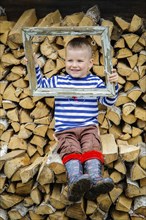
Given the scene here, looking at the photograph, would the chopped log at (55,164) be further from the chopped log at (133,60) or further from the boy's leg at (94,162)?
the chopped log at (133,60)

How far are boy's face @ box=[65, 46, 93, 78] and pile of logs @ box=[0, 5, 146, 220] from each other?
492 mm

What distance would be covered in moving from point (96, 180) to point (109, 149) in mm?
614

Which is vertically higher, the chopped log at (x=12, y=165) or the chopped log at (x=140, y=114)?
the chopped log at (x=140, y=114)

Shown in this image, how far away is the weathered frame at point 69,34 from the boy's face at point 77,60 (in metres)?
0.17

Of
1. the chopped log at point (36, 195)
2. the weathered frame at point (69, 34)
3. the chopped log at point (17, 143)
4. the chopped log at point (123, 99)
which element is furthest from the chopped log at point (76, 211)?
the weathered frame at point (69, 34)

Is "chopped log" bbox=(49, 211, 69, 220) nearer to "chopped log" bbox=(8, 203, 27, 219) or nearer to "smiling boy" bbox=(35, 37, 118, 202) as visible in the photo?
"chopped log" bbox=(8, 203, 27, 219)

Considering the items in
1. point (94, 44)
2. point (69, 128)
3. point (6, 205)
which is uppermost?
point (94, 44)

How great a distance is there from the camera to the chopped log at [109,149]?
4359 millimetres

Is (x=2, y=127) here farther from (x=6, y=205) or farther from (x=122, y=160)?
(x=122, y=160)

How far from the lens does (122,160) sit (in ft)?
14.9

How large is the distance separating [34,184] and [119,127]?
0.84 meters

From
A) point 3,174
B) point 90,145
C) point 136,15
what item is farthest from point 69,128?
point 136,15

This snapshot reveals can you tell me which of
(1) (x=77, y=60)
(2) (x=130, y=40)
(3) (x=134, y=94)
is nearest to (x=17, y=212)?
(3) (x=134, y=94)

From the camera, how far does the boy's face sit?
4.12 meters
